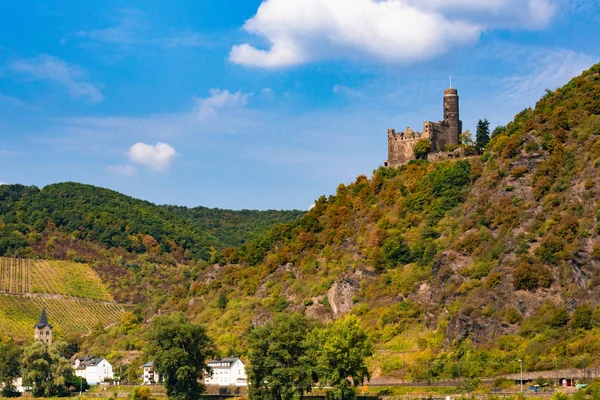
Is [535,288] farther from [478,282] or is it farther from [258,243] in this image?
[258,243]

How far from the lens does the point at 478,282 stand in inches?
3816

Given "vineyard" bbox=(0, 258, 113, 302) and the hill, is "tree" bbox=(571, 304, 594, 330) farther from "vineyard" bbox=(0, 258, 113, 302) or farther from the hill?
"vineyard" bbox=(0, 258, 113, 302)

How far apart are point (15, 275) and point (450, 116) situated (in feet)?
299

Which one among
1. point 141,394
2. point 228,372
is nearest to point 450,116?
point 228,372

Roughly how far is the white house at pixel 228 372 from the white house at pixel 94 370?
662 inches

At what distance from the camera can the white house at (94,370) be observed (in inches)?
4692

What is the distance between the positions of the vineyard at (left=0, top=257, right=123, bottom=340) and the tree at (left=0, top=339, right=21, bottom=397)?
33.4 m

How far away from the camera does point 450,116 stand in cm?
12888

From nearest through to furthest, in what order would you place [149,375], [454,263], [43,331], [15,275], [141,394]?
1. [141,394]
2. [454,263]
3. [149,375]
4. [43,331]
5. [15,275]

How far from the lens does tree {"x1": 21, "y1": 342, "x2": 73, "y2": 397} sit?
110750 mm

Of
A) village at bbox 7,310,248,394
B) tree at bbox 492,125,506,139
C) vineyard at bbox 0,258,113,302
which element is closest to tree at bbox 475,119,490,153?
tree at bbox 492,125,506,139

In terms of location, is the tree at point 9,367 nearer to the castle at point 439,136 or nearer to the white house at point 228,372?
the white house at point 228,372

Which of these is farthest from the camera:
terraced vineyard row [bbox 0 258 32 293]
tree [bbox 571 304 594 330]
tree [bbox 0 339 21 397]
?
terraced vineyard row [bbox 0 258 32 293]

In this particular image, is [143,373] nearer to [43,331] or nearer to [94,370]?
[94,370]
